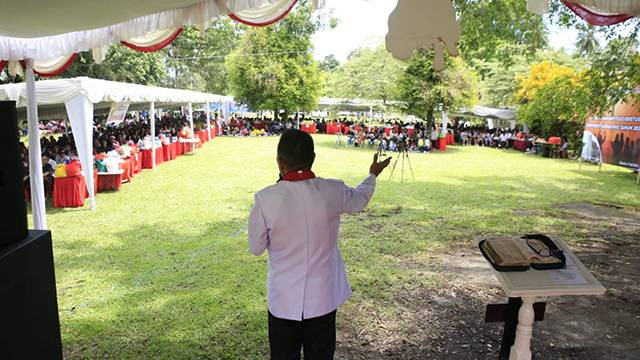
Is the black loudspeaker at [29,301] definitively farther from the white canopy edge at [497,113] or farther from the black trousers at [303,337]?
the white canopy edge at [497,113]

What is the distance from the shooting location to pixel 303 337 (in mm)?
2221

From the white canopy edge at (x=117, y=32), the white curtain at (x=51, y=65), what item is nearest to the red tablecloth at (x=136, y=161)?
the white curtain at (x=51, y=65)

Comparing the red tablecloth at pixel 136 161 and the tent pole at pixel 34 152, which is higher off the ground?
the tent pole at pixel 34 152

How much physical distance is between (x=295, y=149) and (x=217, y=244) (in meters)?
4.86

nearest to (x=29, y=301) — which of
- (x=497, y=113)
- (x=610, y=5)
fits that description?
(x=610, y=5)

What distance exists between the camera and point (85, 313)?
4.25 metres

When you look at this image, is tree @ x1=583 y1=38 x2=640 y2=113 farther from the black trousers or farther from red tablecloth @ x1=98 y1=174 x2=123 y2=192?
red tablecloth @ x1=98 y1=174 x2=123 y2=192

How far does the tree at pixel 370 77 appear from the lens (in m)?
26.3

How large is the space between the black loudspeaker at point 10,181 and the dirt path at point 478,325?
254 cm

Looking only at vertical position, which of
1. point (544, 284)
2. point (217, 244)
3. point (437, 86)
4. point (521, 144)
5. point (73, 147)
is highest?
point (437, 86)

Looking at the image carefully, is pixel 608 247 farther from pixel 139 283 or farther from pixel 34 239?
pixel 34 239

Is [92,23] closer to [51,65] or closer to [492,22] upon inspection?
[51,65]

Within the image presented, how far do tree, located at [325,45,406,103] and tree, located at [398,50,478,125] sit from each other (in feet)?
5.60

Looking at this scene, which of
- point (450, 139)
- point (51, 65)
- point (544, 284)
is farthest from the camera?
point (450, 139)
